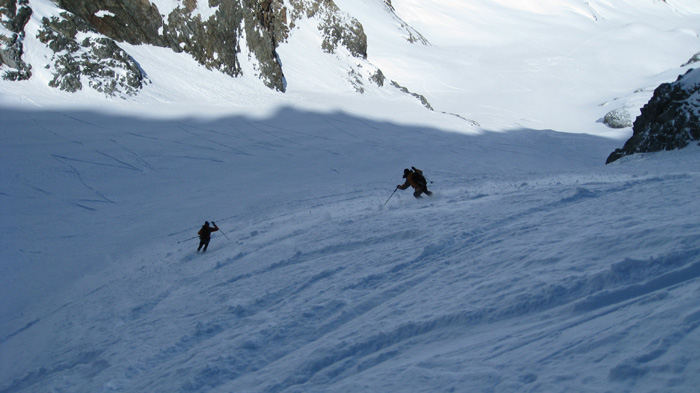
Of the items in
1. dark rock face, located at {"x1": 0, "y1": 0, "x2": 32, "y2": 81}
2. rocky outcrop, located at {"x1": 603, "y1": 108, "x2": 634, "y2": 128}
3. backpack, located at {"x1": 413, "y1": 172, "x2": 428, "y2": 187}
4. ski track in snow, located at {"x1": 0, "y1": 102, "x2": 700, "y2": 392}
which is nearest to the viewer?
ski track in snow, located at {"x1": 0, "y1": 102, "x2": 700, "y2": 392}

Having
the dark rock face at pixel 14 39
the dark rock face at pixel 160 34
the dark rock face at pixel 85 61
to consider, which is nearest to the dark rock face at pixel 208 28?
the dark rock face at pixel 160 34

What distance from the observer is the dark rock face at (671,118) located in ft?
50.8

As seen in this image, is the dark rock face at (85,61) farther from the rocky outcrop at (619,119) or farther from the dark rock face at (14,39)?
Answer: the rocky outcrop at (619,119)

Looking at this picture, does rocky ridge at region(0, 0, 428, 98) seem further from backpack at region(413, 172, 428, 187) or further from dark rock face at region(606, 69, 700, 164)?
dark rock face at region(606, 69, 700, 164)

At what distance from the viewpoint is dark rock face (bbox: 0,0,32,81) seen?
73.6 feet

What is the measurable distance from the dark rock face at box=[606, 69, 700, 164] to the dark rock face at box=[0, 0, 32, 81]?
2492cm

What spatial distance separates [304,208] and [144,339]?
777 centimetres

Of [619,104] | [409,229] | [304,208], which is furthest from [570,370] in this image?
[619,104]

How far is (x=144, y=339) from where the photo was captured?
6.11 metres

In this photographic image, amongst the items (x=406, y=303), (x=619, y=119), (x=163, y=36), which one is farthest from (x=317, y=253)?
(x=619, y=119)

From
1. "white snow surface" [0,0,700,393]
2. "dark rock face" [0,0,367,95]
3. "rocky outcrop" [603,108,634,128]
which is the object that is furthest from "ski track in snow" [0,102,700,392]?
"rocky outcrop" [603,108,634,128]

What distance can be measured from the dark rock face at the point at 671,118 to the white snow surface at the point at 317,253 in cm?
65

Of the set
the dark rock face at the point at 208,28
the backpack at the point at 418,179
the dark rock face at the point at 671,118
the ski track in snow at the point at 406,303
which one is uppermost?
the dark rock face at the point at 208,28

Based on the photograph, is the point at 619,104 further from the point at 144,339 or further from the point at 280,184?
the point at 144,339
